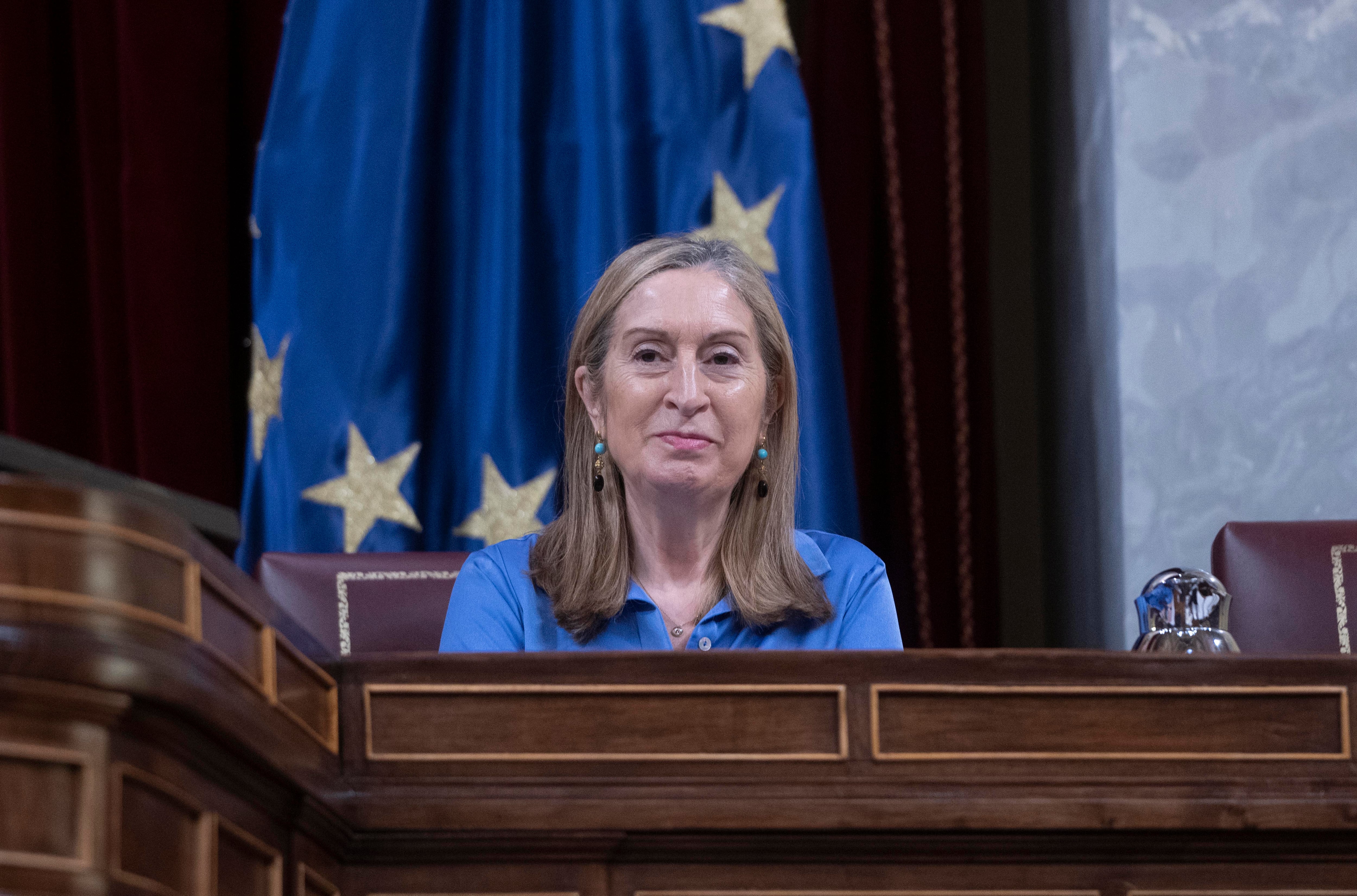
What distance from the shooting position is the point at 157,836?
3.59 feet

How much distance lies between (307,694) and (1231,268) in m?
1.82

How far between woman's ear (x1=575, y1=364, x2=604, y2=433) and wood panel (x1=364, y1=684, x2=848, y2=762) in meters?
0.69

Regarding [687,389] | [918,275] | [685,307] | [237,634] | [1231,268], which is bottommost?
[237,634]

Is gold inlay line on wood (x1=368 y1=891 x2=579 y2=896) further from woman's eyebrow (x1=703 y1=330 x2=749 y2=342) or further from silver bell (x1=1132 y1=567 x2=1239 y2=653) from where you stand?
woman's eyebrow (x1=703 y1=330 x2=749 y2=342)

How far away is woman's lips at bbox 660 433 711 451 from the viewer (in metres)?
1.93

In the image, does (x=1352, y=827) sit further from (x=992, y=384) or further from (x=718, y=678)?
(x=992, y=384)

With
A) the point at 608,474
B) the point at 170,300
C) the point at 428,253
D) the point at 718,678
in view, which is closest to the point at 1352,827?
the point at 718,678

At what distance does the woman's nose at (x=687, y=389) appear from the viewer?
6.31 ft

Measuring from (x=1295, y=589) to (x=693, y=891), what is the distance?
1065 millimetres

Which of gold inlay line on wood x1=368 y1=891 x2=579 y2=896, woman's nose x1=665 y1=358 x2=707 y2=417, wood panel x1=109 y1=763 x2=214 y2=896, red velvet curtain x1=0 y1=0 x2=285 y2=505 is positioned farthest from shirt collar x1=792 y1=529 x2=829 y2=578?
red velvet curtain x1=0 y1=0 x2=285 y2=505

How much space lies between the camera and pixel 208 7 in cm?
292

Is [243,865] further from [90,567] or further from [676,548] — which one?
[676,548]

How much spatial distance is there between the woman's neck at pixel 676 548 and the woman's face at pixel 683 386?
27 millimetres

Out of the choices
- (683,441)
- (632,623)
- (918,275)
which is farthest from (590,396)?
(918,275)
